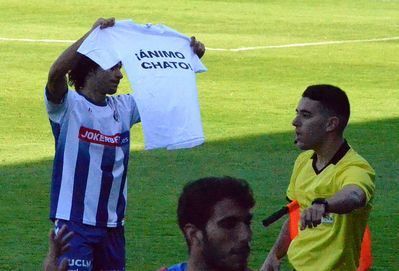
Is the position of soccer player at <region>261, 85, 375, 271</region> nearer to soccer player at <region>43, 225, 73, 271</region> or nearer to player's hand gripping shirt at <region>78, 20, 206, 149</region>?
player's hand gripping shirt at <region>78, 20, 206, 149</region>

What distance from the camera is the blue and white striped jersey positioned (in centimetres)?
778

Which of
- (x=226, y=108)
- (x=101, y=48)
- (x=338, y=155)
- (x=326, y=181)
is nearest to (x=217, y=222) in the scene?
(x=326, y=181)

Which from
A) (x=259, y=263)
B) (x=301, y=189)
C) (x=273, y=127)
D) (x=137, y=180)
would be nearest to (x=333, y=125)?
(x=301, y=189)

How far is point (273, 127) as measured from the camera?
58.0ft

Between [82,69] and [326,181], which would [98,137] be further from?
[326,181]

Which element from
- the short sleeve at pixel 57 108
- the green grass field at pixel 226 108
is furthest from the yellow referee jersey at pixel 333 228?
the green grass field at pixel 226 108

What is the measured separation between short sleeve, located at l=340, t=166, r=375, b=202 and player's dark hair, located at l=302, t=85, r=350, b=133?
0.34m

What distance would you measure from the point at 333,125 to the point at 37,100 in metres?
12.5

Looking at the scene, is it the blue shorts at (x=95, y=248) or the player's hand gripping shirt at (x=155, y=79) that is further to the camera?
the blue shorts at (x=95, y=248)

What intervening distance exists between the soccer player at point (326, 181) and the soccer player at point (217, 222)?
7.66 feet

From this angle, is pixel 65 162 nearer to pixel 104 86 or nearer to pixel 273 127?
pixel 104 86

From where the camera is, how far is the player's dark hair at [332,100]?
24.8 feet

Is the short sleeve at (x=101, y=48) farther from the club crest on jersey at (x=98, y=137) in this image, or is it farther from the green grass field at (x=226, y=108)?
the green grass field at (x=226, y=108)

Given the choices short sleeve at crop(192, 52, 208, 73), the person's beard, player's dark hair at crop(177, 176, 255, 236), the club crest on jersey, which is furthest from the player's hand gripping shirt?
the person's beard
